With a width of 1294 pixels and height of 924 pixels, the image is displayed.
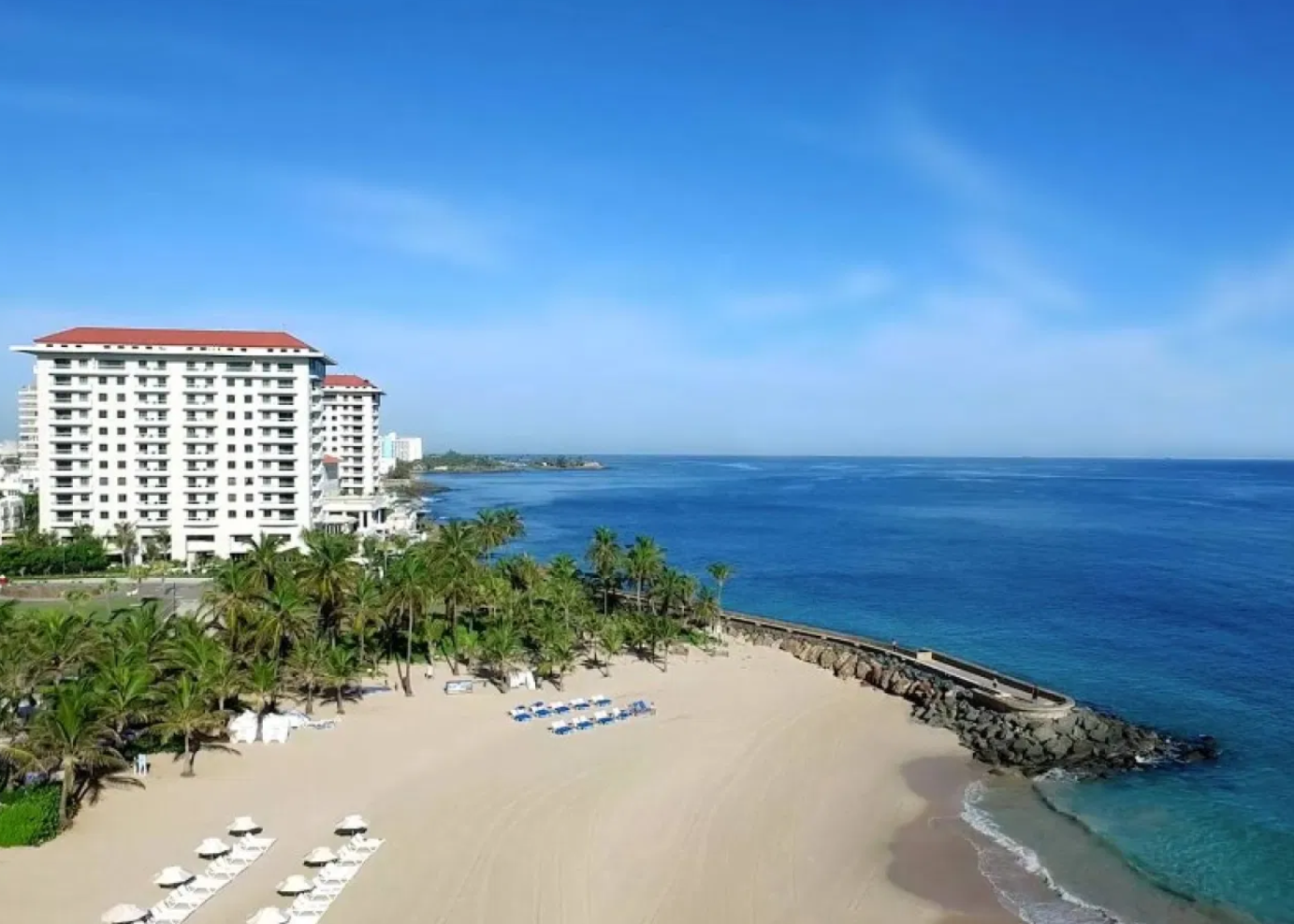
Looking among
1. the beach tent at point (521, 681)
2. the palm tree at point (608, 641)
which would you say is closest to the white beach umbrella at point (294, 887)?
the beach tent at point (521, 681)

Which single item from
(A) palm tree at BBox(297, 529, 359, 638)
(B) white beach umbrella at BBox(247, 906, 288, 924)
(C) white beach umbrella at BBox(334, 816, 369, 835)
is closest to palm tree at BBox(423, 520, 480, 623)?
(A) palm tree at BBox(297, 529, 359, 638)

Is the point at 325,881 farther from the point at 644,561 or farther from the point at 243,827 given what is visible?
the point at 644,561

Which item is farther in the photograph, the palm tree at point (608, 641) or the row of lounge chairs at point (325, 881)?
the palm tree at point (608, 641)

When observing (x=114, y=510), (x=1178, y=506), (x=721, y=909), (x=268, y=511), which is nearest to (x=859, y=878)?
(x=721, y=909)

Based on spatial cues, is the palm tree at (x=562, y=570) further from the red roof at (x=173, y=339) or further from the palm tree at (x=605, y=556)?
the red roof at (x=173, y=339)

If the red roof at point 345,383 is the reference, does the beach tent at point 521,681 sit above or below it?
below

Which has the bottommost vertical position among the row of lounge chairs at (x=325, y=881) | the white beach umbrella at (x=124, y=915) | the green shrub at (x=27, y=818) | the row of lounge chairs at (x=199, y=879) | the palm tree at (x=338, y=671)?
the row of lounge chairs at (x=325, y=881)
